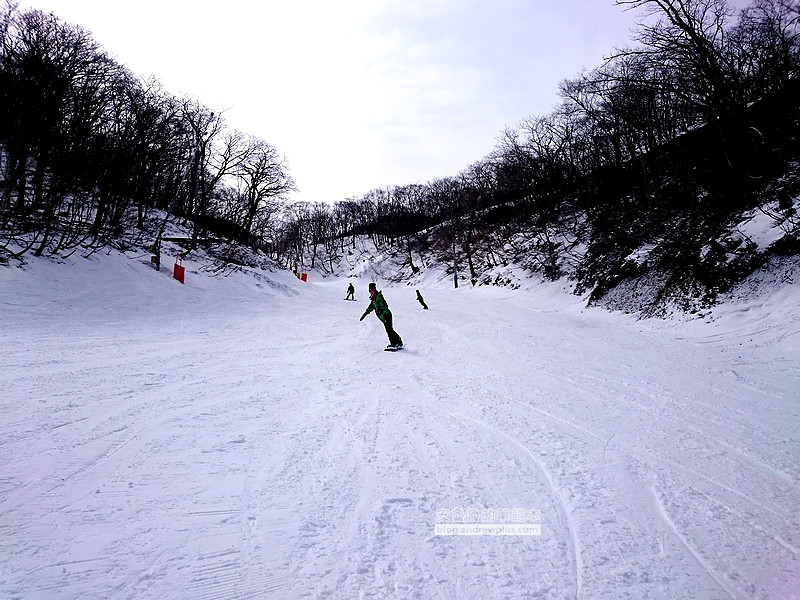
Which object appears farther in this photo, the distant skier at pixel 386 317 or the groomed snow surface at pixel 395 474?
the distant skier at pixel 386 317

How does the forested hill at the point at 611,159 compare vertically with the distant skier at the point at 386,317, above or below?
above

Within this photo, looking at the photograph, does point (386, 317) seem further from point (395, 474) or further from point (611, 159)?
point (611, 159)

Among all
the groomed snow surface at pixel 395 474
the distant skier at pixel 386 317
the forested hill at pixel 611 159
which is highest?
the forested hill at pixel 611 159

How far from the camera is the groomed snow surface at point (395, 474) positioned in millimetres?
2066

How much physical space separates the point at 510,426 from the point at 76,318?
11503 mm

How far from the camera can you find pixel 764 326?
7.99 meters

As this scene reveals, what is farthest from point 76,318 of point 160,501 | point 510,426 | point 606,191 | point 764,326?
point 606,191

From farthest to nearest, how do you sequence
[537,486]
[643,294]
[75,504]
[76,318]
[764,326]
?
[643,294], [76,318], [764,326], [537,486], [75,504]


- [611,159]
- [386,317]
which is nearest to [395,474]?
[386,317]

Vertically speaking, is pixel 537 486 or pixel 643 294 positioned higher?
pixel 643 294

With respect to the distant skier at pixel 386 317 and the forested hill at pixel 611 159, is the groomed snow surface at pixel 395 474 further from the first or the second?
the forested hill at pixel 611 159

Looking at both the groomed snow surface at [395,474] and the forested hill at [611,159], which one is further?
the forested hill at [611,159]

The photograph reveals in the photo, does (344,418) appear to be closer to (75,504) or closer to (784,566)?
(75,504)

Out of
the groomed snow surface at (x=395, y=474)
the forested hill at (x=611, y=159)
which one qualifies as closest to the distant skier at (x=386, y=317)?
the groomed snow surface at (x=395, y=474)
